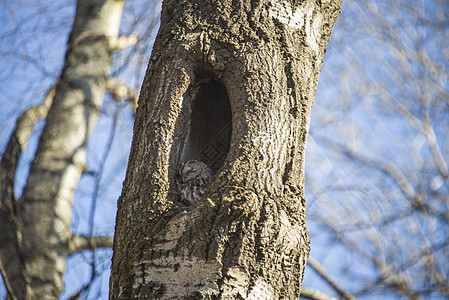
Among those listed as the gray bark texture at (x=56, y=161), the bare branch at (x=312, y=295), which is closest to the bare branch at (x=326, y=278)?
the bare branch at (x=312, y=295)

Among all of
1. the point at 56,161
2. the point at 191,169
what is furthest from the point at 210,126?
the point at 56,161

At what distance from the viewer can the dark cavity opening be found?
7.54 ft

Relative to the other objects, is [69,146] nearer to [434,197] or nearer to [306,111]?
[306,111]

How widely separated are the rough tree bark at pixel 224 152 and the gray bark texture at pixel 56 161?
1347 millimetres

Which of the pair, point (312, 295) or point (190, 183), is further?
point (312, 295)

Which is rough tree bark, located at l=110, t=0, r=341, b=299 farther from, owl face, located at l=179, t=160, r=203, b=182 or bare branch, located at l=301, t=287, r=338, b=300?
bare branch, located at l=301, t=287, r=338, b=300

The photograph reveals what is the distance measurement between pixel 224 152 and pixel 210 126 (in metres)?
0.17

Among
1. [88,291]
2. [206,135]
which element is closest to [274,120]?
[206,135]

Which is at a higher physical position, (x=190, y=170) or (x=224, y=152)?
(x=224, y=152)

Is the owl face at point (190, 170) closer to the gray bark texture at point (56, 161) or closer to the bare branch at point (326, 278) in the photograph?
the gray bark texture at point (56, 161)

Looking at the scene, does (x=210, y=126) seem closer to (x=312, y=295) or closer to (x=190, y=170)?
(x=190, y=170)

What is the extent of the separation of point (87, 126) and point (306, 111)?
2600 millimetres

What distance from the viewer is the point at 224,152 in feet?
7.48

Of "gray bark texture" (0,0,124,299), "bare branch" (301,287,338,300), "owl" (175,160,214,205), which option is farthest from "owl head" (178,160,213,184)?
"bare branch" (301,287,338,300)
